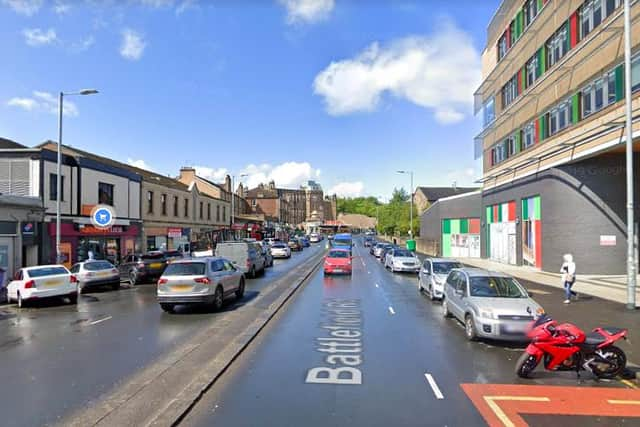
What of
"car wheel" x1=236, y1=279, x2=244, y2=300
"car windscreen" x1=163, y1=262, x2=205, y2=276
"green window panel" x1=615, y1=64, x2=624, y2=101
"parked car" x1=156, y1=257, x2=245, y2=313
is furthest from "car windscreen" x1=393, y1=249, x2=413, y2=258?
"car windscreen" x1=163, y1=262, x2=205, y2=276

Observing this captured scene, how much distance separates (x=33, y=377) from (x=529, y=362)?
7898mm

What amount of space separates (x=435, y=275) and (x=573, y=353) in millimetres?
7875

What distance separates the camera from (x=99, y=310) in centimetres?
1315

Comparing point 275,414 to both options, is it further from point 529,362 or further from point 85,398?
point 529,362

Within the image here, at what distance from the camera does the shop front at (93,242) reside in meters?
22.3

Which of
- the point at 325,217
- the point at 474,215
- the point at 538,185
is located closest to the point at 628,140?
the point at 538,185

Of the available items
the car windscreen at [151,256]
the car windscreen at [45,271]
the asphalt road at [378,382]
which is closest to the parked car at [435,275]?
the asphalt road at [378,382]

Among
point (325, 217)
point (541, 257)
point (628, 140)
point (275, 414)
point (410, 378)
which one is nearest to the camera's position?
point (275, 414)

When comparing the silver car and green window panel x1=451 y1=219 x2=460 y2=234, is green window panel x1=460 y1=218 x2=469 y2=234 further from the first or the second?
the silver car

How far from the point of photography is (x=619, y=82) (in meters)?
17.5

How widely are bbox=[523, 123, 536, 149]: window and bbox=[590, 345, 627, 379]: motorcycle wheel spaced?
22169 mm

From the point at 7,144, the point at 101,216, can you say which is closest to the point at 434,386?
the point at 101,216

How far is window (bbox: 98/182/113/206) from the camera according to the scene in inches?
1033

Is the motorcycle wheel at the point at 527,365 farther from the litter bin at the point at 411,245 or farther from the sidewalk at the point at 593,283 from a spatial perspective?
the litter bin at the point at 411,245
